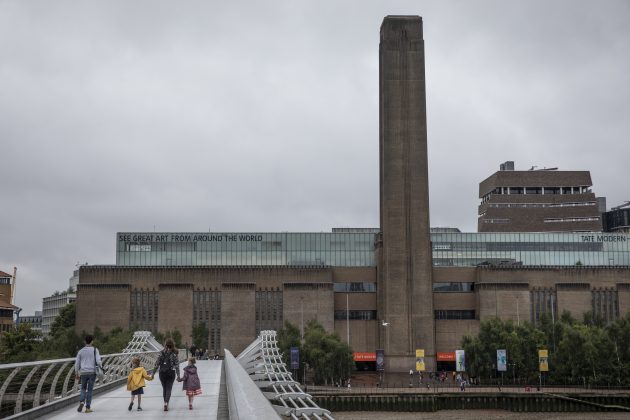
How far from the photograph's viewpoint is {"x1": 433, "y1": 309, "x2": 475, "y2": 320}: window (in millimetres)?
110000

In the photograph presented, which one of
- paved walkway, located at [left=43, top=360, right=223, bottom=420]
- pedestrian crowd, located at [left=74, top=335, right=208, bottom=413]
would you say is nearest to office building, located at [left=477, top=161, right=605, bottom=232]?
paved walkway, located at [left=43, top=360, right=223, bottom=420]

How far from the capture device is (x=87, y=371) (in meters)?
20.0

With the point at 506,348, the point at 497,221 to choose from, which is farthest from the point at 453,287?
the point at 497,221

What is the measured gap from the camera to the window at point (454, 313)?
A: 110 m

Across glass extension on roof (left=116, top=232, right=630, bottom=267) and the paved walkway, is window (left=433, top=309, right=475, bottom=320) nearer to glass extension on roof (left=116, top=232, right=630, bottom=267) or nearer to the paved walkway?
glass extension on roof (left=116, top=232, right=630, bottom=267)

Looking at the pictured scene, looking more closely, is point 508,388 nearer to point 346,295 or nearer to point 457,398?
point 457,398

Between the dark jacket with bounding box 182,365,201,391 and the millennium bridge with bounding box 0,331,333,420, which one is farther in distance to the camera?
the dark jacket with bounding box 182,365,201,391

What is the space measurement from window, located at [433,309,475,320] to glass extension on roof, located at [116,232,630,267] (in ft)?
28.0

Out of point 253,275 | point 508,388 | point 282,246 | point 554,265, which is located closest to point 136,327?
point 253,275

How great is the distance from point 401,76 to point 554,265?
35.0m

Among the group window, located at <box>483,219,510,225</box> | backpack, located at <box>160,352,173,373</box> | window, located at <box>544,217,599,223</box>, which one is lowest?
backpack, located at <box>160,352,173,373</box>

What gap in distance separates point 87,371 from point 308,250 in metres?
98.5

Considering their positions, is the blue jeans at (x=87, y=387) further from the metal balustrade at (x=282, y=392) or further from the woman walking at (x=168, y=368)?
the metal balustrade at (x=282, y=392)

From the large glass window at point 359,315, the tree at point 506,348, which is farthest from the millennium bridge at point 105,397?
the large glass window at point 359,315
